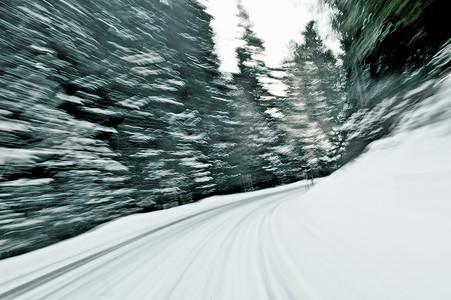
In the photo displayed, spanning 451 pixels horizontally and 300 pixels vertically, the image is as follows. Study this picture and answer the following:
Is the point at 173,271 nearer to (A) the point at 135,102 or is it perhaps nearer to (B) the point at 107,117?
(B) the point at 107,117

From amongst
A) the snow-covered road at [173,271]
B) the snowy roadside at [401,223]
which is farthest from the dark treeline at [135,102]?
the snow-covered road at [173,271]

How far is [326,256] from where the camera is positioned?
284 cm

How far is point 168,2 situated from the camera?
16.1 m

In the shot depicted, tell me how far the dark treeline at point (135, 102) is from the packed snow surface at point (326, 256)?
6.88ft

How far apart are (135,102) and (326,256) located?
11.6m

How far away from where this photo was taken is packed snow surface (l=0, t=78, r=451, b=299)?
2135mm

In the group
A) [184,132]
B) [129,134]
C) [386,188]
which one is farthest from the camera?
[184,132]

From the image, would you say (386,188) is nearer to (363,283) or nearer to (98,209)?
(363,283)

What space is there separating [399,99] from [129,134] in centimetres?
1094

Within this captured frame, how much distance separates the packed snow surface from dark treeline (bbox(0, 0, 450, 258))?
2.10 meters

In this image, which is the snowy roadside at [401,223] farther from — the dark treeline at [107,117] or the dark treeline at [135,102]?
the dark treeline at [107,117]

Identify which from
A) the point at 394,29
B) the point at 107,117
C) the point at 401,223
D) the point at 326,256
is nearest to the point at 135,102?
the point at 107,117

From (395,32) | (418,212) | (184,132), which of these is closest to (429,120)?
(418,212)

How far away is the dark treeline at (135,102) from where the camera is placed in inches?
239
